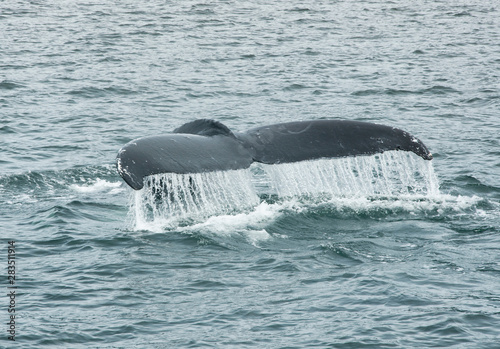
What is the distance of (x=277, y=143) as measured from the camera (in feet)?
34.4

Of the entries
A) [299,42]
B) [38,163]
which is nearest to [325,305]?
[38,163]

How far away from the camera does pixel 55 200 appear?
14211 millimetres

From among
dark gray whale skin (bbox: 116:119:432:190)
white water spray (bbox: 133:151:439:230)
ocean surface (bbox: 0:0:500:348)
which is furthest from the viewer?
white water spray (bbox: 133:151:439:230)

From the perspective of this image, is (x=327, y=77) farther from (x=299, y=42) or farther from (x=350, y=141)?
(x=350, y=141)

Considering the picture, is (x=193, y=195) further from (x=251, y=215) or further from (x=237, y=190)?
(x=237, y=190)

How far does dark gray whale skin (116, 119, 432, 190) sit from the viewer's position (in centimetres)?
959

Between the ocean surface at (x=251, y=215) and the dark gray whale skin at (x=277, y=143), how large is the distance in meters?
0.30

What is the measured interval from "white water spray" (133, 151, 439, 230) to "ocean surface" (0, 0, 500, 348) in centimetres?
5

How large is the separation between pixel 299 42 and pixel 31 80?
30.8 ft

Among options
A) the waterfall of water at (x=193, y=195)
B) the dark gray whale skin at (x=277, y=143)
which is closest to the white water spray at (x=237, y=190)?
the waterfall of water at (x=193, y=195)

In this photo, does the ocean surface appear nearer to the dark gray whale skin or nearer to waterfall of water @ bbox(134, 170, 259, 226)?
waterfall of water @ bbox(134, 170, 259, 226)

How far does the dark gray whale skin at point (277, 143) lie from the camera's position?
9594mm

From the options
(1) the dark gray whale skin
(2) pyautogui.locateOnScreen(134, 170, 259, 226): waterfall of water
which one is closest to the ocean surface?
(2) pyautogui.locateOnScreen(134, 170, 259, 226): waterfall of water

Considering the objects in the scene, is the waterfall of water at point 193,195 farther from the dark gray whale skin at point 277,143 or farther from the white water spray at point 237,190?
the dark gray whale skin at point 277,143
